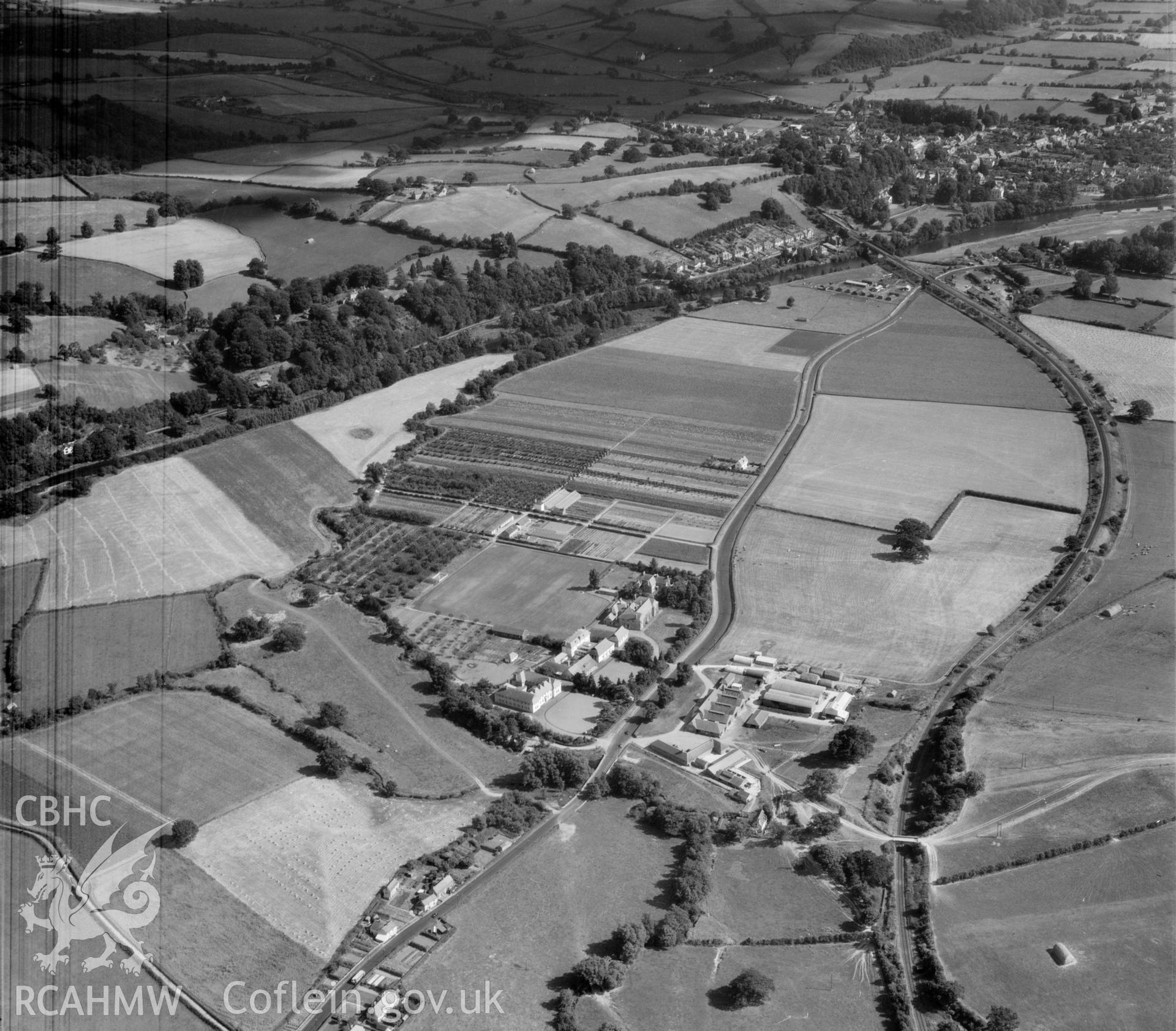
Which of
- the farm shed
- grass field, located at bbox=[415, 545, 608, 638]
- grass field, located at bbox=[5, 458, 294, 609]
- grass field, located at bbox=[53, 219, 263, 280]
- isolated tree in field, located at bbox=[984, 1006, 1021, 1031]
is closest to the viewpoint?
isolated tree in field, located at bbox=[984, 1006, 1021, 1031]

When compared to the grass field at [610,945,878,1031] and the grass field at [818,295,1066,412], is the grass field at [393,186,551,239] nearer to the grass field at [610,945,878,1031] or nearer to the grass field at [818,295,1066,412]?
the grass field at [818,295,1066,412]

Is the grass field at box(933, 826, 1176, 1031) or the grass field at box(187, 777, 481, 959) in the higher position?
the grass field at box(933, 826, 1176, 1031)

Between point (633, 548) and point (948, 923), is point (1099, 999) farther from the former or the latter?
point (633, 548)

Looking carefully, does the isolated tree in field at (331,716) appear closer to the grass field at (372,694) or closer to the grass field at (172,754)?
the grass field at (372,694)

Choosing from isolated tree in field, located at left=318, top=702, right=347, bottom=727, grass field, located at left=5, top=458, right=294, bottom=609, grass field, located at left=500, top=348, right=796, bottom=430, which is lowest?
isolated tree in field, located at left=318, top=702, right=347, bottom=727

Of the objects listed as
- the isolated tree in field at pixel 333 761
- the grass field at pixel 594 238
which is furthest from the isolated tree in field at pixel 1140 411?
the isolated tree in field at pixel 333 761

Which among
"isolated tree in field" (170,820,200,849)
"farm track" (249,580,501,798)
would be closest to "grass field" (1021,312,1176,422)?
"farm track" (249,580,501,798)

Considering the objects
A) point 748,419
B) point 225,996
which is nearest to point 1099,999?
point 225,996
